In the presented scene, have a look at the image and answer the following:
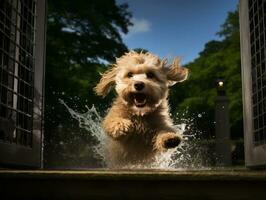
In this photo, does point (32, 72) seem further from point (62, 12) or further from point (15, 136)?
point (62, 12)

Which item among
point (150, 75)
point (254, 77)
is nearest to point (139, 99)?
point (150, 75)

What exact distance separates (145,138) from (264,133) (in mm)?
1469

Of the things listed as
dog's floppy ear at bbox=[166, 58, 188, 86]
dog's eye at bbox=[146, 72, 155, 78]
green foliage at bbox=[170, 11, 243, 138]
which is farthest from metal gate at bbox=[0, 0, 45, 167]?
green foliage at bbox=[170, 11, 243, 138]

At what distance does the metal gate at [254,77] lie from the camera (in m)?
5.42

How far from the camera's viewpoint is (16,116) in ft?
16.8

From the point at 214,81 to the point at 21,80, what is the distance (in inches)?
930

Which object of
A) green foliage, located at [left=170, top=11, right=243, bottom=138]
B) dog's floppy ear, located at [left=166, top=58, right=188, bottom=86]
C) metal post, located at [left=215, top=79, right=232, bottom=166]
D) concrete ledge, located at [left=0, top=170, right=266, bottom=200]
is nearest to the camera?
concrete ledge, located at [left=0, top=170, right=266, bottom=200]

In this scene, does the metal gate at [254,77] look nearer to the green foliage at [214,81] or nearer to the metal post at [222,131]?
the metal post at [222,131]

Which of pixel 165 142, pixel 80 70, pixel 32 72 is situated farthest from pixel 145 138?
pixel 80 70

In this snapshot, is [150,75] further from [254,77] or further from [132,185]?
[132,185]

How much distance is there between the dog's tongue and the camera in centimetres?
647

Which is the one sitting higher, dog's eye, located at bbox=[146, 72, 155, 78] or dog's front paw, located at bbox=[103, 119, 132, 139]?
dog's eye, located at bbox=[146, 72, 155, 78]

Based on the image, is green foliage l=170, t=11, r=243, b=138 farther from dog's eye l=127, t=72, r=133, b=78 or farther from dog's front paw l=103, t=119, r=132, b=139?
dog's front paw l=103, t=119, r=132, b=139

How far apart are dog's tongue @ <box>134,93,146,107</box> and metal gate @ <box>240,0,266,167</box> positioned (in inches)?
43.7
